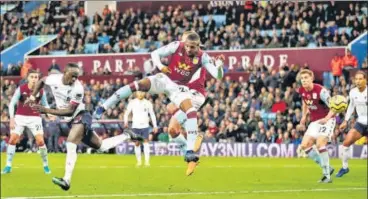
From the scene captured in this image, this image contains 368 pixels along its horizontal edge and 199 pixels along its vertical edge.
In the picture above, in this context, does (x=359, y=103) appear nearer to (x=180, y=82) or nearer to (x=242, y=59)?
(x=180, y=82)

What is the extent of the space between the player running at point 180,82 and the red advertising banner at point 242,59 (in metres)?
28.6

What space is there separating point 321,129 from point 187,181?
443 cm

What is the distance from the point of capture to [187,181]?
2547 cm

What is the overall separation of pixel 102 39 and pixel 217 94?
79.8ft

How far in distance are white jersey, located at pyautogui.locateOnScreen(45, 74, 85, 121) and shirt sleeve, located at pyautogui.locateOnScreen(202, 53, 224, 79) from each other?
3.03 metres

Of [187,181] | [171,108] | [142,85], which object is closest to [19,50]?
[187,181]

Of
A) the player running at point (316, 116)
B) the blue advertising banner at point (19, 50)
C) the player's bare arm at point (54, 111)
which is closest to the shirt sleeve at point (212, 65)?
the player's bare arm at point (54, 111)

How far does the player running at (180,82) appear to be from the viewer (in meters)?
12.0

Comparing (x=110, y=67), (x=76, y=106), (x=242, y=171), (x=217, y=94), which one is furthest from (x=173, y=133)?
(x=110, y=67)

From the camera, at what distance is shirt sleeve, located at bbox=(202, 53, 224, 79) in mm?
12570

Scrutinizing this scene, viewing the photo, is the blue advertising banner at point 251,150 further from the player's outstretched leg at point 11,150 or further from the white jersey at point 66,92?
the white jersey at point 66,92

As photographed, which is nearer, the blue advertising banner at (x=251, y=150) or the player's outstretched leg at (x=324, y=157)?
the player's outstretched leg at (x=324, y=157)

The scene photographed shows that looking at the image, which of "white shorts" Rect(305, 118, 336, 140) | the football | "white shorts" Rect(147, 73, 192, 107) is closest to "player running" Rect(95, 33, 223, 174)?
"white shorts" Rect(147, 73, 192, 107)

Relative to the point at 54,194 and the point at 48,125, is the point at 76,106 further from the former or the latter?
the point at 48,125
